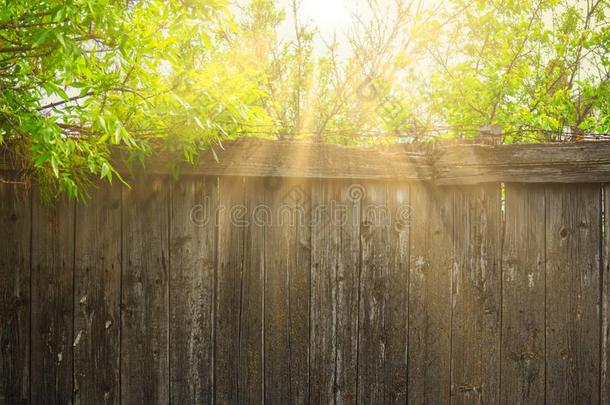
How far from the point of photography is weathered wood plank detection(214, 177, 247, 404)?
2.34m

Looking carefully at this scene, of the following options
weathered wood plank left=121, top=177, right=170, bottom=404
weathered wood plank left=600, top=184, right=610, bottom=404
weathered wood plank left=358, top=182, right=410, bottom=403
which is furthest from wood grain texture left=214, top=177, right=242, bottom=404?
weathered wood plank left=600, top=184, right=610, bottom=404

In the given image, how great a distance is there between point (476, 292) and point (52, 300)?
1.99m

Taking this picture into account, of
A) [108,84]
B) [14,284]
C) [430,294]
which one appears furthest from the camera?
[430,294]

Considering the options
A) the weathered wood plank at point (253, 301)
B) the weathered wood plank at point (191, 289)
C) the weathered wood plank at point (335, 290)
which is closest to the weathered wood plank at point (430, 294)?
the weathered wood plank at point (335, 290)

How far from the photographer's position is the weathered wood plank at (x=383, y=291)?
7.80ft

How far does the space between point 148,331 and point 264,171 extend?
0.92 metres

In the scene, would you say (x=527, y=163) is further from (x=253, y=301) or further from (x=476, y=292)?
(x=253, y=301)

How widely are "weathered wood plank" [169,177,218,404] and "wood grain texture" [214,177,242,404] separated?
38mm

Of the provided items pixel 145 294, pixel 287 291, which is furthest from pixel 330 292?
pixel 145 294

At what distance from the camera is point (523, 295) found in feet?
7.83

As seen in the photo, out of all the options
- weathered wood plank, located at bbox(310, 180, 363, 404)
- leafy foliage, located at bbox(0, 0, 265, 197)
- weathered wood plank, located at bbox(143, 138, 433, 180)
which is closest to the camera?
leafy foliage, located at bbox(0, 0, 265, 197)

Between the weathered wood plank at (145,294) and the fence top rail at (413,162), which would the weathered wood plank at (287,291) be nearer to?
the fence top rail at (413,162)

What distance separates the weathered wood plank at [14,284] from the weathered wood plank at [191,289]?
656mm

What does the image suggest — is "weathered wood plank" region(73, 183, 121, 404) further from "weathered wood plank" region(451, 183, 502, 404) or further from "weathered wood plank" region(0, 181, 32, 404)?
"weathered wood plank" region(451, 183, 502, 404)
